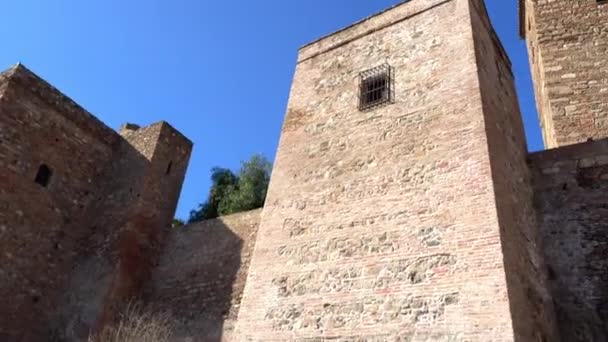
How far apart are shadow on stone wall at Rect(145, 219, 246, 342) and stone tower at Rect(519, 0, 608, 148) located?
21.2ft

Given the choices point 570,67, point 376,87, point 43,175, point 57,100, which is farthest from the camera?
point 57,100

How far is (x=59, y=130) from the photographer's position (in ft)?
37.2

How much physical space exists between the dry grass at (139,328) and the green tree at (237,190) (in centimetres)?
653

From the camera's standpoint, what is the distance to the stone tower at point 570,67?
9492 millimetres

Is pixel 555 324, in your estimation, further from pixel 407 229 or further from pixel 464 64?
pixel 464 64

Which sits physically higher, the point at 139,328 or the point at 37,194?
the point at 37,194

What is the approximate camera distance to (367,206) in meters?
6.77

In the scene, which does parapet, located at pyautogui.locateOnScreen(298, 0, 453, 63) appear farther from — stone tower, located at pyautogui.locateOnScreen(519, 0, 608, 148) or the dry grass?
the dry grass

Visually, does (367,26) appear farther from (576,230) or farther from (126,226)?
(126,226)

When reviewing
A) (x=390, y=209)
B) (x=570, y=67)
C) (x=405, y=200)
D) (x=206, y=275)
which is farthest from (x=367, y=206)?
(x=570, y=67)

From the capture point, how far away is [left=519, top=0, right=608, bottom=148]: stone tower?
9.49m

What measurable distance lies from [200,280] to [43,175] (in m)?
4.23

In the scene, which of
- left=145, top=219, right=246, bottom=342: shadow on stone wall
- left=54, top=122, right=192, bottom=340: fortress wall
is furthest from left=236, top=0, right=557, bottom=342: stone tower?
left=54, top=122, right=192, bottom=340: fortress wall

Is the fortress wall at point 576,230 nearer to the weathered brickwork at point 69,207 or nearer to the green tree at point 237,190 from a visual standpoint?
the weathered brickwork at point 69,207
